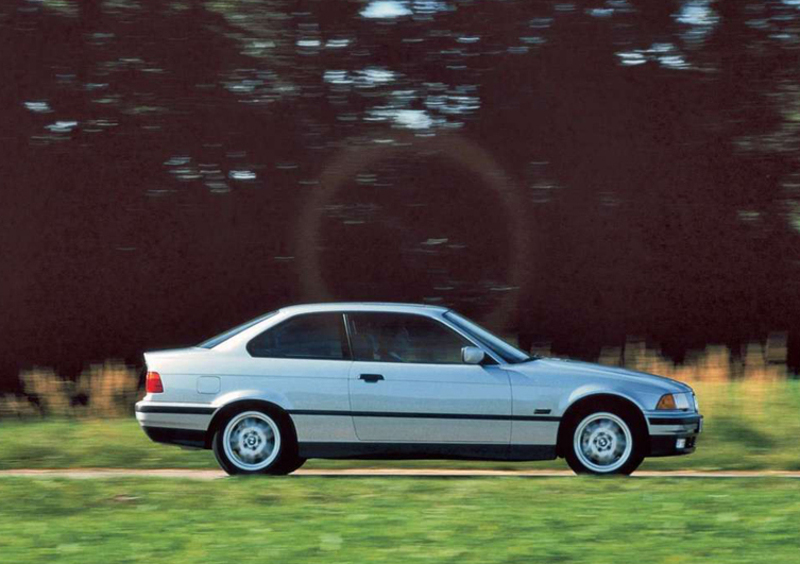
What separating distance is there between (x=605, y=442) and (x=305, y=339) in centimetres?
263

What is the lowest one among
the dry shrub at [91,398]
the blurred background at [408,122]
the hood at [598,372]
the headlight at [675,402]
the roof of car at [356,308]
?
the dry shrub at [91,398]

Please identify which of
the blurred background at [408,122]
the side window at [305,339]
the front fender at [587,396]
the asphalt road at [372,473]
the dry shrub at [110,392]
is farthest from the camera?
the dry shrub at [110,392]

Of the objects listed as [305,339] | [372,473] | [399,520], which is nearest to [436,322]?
[305,339]

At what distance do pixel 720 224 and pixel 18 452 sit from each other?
1252 centimetres

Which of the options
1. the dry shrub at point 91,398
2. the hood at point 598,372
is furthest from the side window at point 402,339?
the dry shrub at point 91,398

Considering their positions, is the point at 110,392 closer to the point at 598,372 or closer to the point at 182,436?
the point at 182,436

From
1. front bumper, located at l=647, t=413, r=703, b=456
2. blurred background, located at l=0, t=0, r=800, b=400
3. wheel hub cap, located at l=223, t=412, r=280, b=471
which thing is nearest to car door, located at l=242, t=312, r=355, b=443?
wheel hub cap, located at l=223, t=412, r=280, b=471

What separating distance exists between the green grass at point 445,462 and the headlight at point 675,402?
167cm

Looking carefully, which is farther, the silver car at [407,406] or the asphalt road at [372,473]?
the asphalt road at [372,473]

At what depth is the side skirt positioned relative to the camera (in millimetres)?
10852

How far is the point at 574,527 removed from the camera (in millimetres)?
8281

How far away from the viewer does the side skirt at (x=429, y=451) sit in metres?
10.9

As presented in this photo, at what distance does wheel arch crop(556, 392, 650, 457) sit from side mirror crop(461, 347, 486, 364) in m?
0.82

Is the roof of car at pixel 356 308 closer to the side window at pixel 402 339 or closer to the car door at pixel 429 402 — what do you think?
the side window at pixel 402 339
